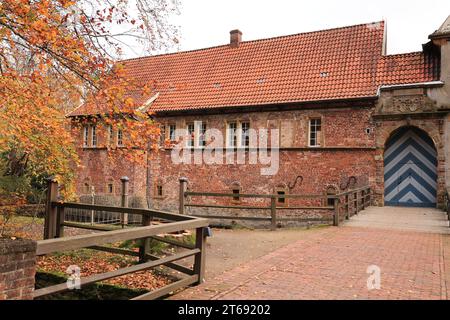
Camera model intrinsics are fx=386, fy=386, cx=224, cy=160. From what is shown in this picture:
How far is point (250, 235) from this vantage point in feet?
36.1

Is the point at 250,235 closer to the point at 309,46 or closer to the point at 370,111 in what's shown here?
the point at 370,111

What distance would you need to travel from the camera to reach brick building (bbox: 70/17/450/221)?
16234 mm

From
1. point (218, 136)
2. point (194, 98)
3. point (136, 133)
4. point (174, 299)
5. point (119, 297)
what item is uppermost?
point (194, 98)

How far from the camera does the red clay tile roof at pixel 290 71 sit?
17391 millimetres

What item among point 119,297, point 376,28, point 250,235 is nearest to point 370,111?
point 376,28

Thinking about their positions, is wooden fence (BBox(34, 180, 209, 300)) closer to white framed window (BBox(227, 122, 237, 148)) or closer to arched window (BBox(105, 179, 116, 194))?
white framed window (BBox(227, 122, 237, 148))

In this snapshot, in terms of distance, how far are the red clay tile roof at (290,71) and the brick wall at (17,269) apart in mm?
13674

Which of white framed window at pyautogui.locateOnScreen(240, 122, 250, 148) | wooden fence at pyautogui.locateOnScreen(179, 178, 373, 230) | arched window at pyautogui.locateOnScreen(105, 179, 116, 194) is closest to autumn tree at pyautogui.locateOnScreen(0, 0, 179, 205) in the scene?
wooden fence at pyautogui.locateOnScreen(179, 178, 373, 230)

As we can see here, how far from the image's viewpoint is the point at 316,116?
18.0 m

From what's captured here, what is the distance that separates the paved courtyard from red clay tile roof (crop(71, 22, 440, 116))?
9.05 meters

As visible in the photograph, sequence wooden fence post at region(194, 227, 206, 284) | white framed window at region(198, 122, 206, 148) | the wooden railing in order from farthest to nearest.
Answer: white framed window at region(198, 122, 206, 148), the wooden railing, wooden fence post at region(194, 227, 206, 284)

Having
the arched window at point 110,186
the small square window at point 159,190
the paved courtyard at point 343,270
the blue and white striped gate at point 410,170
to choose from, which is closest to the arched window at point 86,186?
the arched window at point 110,186

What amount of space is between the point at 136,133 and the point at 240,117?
520 inches

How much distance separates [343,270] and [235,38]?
63.6 ft
